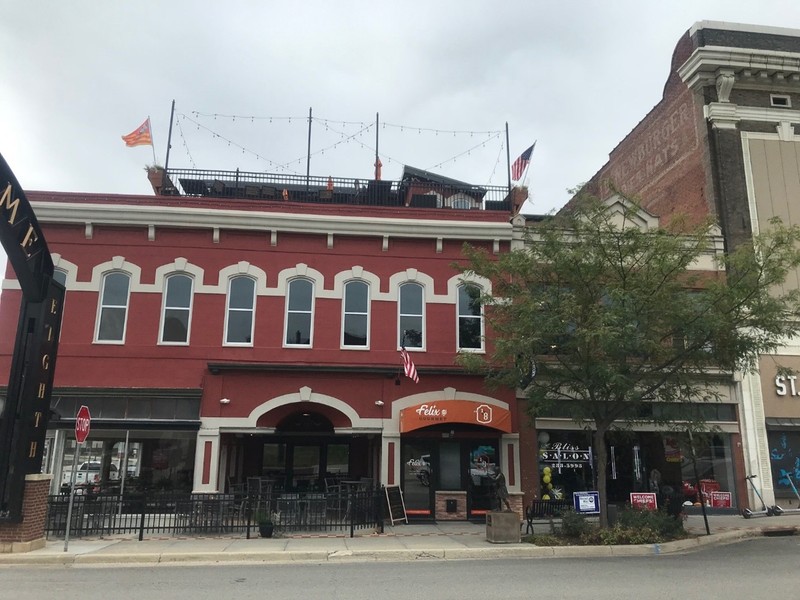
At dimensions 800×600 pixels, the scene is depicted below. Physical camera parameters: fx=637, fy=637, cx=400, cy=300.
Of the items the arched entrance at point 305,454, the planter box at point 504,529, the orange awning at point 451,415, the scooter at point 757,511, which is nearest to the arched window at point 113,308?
the arched entrance at point 305,454

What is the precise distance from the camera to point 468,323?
1955 cm

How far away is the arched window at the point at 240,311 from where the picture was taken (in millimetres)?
18656

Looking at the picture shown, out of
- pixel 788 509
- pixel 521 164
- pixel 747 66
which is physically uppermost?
pixel 747 66

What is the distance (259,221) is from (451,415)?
26.3ft

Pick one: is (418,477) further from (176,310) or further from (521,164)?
(521,164)

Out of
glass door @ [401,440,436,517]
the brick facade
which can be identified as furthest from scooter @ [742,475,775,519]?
the brick facade

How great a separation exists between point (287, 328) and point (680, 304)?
10646mm

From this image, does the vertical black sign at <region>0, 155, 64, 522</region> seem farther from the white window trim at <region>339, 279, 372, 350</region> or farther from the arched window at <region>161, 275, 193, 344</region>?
the white window trim at <region>339, 279, 372, 350</region>

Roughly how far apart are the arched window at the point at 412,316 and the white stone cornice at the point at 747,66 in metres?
13.3

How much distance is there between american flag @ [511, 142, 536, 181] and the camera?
2153 centimetres

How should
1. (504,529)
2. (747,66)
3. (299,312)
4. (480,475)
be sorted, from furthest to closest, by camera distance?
(747,66) < (299,312) < (480,475) < (504,529)

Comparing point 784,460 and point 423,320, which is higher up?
point 423,320

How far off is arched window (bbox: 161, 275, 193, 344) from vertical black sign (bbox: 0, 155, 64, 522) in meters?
4.41

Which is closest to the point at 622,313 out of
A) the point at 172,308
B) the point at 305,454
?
the point at 305,454
